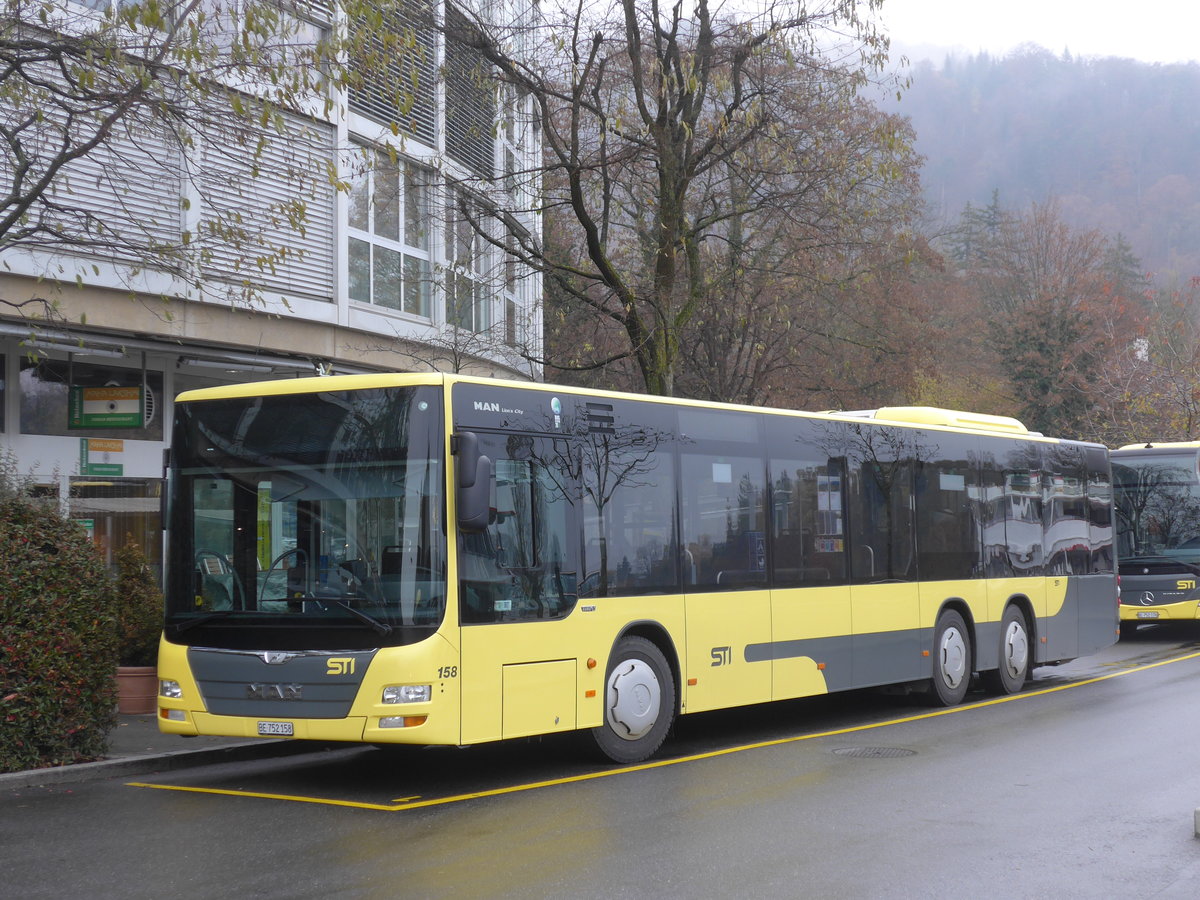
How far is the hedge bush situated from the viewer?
32.8 feet

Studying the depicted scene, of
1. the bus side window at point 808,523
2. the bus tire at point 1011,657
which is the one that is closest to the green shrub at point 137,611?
the bus side window at point 808,523

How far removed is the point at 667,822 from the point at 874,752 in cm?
356

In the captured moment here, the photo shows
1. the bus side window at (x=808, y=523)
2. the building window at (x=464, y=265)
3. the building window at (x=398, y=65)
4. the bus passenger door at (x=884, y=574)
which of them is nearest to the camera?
the building window at (x=398, y=65)

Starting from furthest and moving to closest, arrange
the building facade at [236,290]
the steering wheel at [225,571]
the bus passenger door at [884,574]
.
A: the building facade at [236,290] < the bus passenger door at [884,574] < the steering wheel at [225,571]

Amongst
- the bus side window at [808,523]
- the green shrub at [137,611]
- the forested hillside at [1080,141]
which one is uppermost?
the forested hillside at [1080,141]

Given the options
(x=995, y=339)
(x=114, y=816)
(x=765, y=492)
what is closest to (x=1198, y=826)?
(x=765, y=492)

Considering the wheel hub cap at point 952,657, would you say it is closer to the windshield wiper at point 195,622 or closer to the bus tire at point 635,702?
the bus tire at point 635,702

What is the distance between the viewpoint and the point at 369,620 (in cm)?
927

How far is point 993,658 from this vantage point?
52.5 ft

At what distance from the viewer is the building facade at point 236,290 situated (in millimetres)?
15148

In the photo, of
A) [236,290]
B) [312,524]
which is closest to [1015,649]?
[312,524]

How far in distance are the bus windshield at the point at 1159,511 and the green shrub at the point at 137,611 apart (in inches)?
651

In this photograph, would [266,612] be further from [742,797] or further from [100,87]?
[100,87]

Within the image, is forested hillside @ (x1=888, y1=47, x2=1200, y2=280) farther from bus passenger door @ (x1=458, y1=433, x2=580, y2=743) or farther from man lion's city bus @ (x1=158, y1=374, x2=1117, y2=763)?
bus passenger door @ (x1=458, y1=433, x2=580, y2=743)
